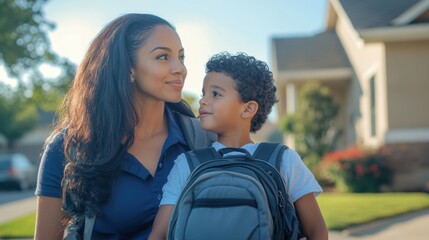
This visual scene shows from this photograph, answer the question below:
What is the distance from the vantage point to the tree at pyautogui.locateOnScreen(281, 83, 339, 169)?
19.2m

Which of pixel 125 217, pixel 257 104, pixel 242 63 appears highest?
pixel 242 63

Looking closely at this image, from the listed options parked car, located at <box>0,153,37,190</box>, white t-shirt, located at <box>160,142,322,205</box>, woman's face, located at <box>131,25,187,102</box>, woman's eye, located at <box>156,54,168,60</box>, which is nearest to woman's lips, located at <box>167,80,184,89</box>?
woman's face, located at <box>131,25,187,102</box>

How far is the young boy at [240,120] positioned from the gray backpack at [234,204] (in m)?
0.16

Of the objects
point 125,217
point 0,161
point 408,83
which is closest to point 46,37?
point 408,83

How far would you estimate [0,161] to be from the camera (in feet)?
79.9

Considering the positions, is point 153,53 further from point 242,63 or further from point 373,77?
point 373,77

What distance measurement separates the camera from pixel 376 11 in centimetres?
1611

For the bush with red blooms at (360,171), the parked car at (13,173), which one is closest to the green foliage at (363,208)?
the bush with red blooms at (360,171)

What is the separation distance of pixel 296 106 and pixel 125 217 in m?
18.9

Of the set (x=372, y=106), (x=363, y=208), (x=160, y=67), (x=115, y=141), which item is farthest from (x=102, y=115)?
(x=372, y=106)

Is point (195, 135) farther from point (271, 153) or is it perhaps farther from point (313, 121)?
point (313, 121)

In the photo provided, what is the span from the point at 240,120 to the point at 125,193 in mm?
598

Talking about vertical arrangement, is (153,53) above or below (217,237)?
above

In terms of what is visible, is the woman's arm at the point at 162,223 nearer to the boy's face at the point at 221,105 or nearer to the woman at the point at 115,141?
the woman at the point at 115,141
